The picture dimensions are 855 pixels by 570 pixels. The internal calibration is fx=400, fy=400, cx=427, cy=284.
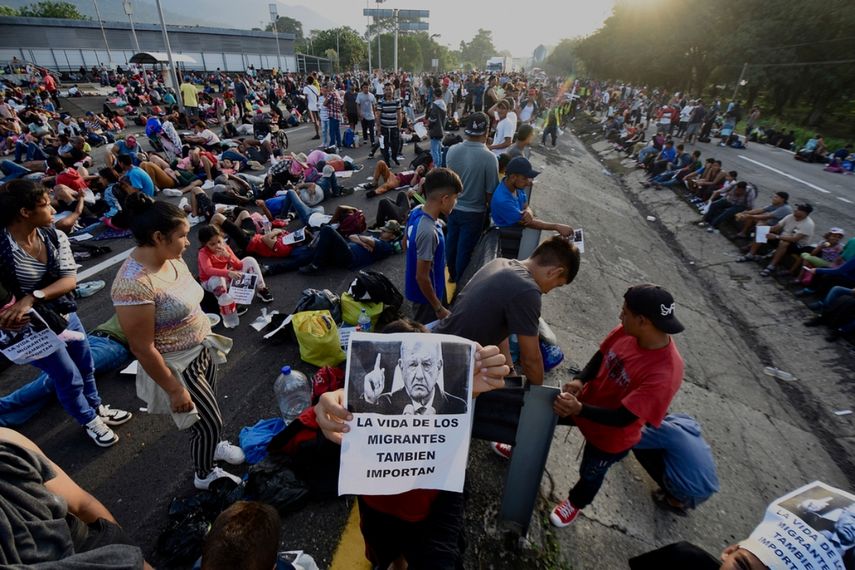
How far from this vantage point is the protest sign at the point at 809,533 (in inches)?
55.4

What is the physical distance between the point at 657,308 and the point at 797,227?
9.62 m

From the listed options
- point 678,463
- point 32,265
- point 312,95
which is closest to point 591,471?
point 678,463

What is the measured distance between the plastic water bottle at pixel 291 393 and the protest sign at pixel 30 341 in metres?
1.68

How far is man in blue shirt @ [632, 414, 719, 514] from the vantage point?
3.03 m

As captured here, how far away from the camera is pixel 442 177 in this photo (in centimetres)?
348

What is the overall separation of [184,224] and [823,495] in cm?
337

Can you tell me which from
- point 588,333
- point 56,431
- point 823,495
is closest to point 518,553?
point 823,495

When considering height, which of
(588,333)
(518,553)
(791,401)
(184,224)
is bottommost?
(791,401)

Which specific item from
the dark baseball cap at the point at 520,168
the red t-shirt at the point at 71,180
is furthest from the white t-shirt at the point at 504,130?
the red t-shirt at the point at 71,180

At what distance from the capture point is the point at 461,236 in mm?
5496

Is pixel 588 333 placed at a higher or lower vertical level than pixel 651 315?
lower

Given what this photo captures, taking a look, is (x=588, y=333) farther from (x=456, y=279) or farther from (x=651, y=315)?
(x=651, y=315)

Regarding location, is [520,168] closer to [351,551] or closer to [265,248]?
[351,551]

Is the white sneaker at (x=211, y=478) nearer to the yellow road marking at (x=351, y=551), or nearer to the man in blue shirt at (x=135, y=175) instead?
the yellow road marking at (x=351, y=551)
